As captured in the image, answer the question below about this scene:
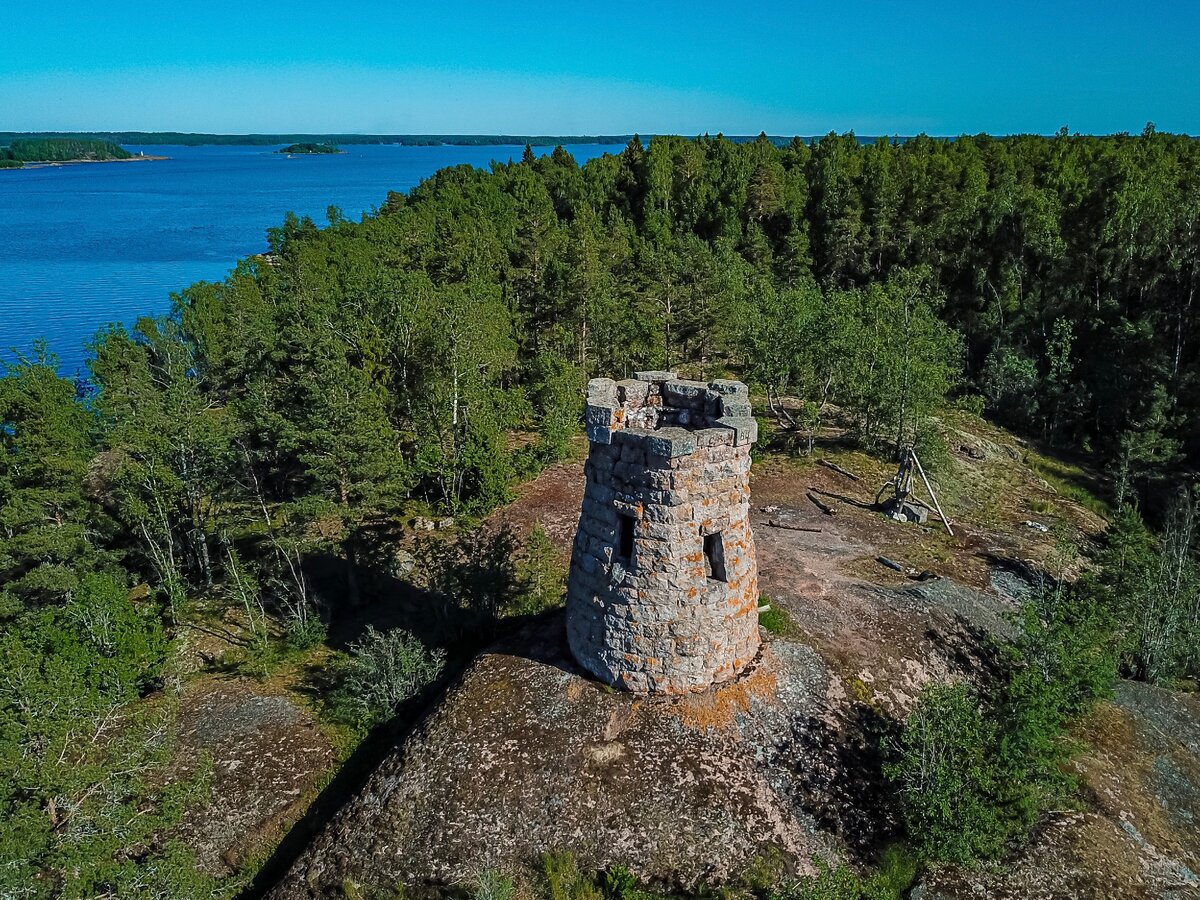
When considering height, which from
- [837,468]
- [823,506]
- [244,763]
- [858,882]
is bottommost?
[244,763]

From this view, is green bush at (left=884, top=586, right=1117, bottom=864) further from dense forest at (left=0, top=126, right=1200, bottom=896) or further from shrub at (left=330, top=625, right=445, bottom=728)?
shrub at (left=330, top=625, right=445, bottom=728)

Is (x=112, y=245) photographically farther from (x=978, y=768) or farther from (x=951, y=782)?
(x=978, y=768)

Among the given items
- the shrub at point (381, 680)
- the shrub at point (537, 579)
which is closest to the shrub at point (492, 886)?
the shrub at point (381, 680)

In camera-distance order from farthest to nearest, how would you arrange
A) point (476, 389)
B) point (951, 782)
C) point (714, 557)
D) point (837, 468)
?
point (837, 468) < point (476, 389) < point (714, 557) < point (951, 782)

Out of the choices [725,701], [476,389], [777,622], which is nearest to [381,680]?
[725,701]

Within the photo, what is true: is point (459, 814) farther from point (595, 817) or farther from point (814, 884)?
point (814, 884)

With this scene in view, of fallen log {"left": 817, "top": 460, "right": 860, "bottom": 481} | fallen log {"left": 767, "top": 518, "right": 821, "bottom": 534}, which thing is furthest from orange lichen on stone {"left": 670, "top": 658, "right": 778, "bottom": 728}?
fallen log {"left": 817, "top": 460, "right": 860, "bottom": 481}
